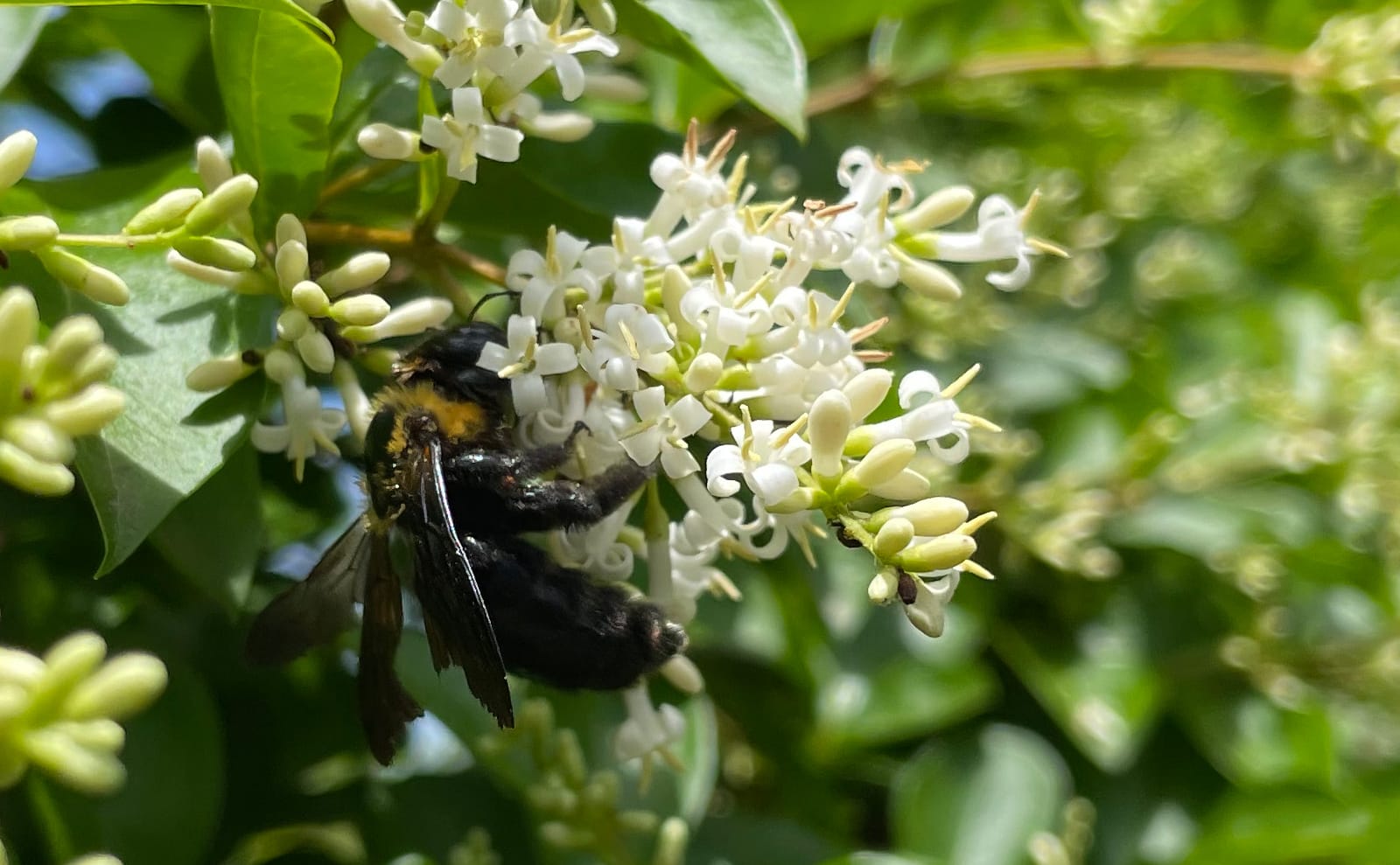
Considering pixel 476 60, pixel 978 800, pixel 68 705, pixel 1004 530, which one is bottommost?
pixel 978 800

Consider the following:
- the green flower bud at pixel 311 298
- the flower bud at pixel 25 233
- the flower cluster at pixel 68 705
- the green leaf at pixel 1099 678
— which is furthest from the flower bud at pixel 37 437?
the green leaf at pixel 1099 678

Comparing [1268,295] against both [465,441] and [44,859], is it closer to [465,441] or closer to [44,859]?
[465,441]

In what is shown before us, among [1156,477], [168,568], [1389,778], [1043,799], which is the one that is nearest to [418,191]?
[168,568]

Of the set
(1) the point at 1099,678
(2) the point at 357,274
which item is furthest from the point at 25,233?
(1) the point at 1099,678

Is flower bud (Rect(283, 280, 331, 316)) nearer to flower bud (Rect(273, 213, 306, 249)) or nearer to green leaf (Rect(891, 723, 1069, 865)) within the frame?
flower bud (Rect(273, 213, 306, 249))

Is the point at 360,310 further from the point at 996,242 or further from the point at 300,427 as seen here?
the point at 996,242

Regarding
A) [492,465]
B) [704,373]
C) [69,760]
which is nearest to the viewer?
[69,760]
